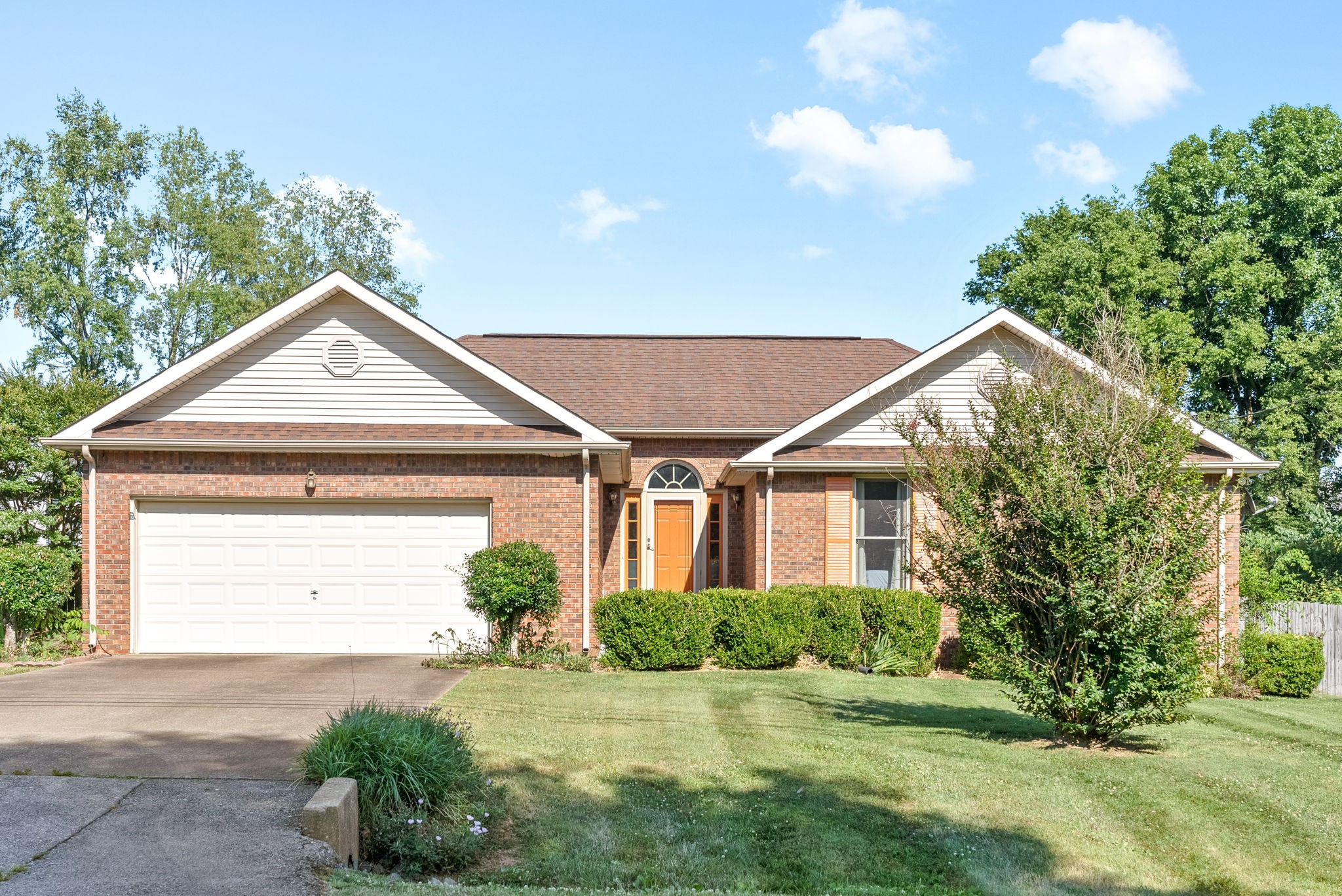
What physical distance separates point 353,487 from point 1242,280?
2617cm

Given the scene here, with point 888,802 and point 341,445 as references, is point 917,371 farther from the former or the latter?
point 888,802

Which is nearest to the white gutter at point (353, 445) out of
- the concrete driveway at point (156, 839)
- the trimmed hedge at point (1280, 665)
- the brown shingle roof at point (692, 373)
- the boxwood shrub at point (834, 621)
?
the boxwood shrub at point (834, 621)

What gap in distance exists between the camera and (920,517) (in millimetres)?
14906

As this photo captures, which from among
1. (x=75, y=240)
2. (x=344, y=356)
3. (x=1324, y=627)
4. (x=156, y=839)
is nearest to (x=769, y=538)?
(x=344, y=356)

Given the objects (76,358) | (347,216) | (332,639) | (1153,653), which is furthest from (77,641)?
(347,216)

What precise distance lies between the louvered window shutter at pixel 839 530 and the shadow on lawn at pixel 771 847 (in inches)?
328

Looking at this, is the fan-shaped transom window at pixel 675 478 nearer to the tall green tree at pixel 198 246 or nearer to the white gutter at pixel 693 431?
the white gutter at pixel 693 431

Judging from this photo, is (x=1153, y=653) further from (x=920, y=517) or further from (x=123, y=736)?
(x=123, y=736)

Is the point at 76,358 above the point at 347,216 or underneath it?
underneath

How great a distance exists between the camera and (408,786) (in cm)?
630

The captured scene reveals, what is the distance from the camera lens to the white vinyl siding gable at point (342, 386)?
47.0 feet

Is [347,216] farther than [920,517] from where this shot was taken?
Yes

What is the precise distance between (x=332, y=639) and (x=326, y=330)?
15.0 feet

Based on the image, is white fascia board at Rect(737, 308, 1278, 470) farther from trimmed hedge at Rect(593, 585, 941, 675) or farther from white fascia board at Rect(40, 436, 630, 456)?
white fascia board at Rect(40, 436, 630, 456)
